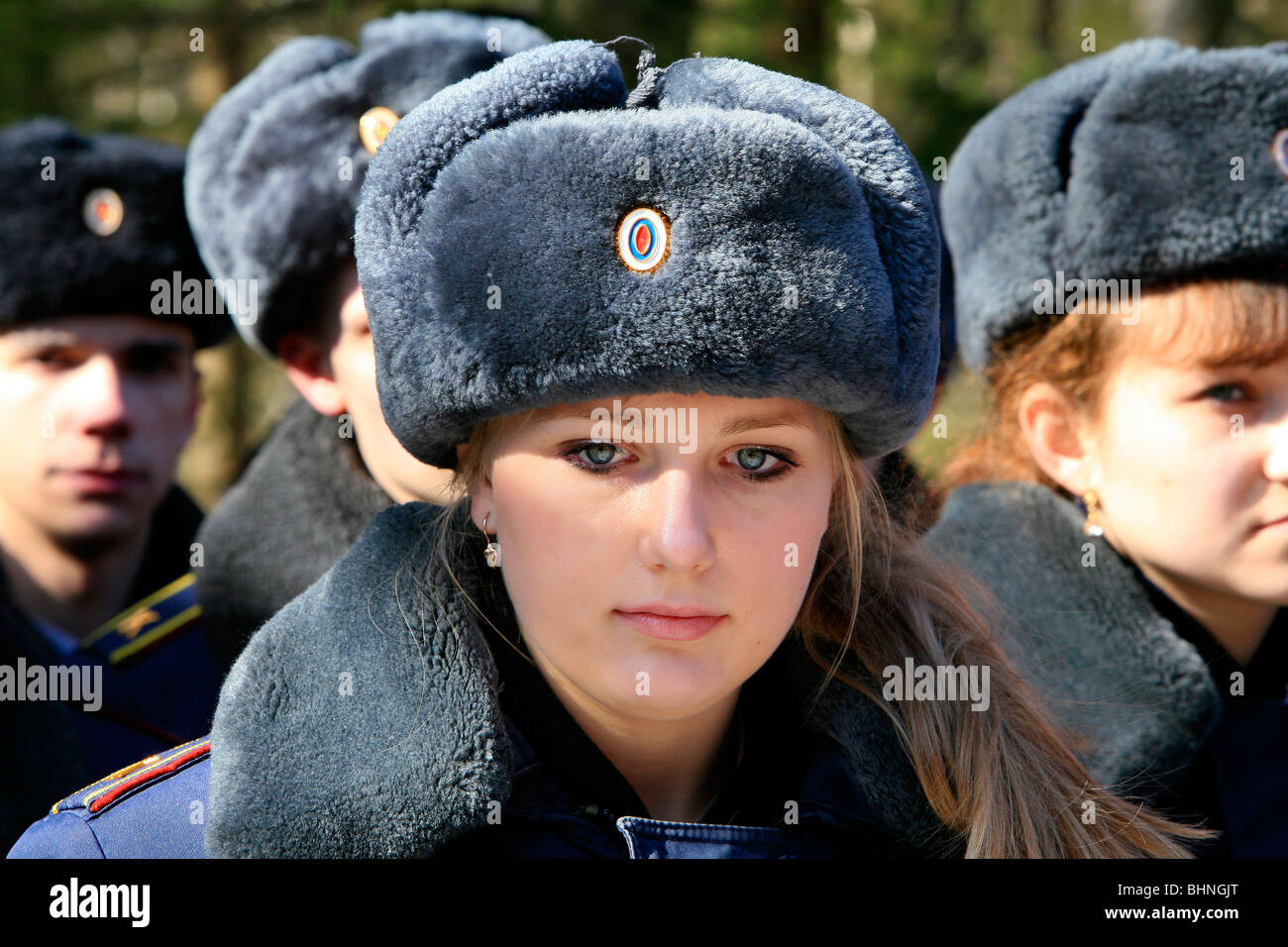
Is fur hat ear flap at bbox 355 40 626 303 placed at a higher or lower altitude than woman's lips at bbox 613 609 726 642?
higher

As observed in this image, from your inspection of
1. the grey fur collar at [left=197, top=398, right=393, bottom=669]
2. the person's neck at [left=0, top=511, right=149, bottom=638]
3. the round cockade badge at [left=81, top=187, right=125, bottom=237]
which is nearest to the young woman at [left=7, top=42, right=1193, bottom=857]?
the grey fur collar at [left=197, top=398, right=393, bottom=669]

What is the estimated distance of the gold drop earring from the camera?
2795 mm

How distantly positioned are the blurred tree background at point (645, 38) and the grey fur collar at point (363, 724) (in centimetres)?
277

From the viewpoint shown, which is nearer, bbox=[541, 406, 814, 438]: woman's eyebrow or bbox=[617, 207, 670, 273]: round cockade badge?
bbox=[617, 207, 670, 273]: round cockade badge

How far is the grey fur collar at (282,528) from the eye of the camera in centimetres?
303

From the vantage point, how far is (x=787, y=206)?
175 centimetres

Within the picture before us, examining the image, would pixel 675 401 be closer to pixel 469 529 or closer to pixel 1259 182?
pixel 469 529

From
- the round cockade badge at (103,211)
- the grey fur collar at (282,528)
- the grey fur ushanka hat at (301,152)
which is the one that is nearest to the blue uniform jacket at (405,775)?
the grey fur collar at (282,528)

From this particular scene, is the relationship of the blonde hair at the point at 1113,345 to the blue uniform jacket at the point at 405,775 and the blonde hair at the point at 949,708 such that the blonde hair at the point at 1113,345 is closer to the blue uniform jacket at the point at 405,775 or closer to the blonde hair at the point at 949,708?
the blonde hair at the point at 949,708

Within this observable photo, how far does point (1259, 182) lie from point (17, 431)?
9.62ft

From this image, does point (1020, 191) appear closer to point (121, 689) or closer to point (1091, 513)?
point (1091, 513)

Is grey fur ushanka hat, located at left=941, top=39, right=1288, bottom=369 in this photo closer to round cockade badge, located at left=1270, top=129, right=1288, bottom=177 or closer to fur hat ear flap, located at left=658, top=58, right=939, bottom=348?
round cockade badge, located at left=1270, top=129, right=1288, bottom=177

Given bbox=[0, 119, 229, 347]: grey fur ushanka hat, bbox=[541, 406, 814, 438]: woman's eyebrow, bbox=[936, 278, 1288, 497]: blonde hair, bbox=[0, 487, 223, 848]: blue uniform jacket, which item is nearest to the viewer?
Result: bbox=[541, 406, 814, 438]: woman's eyebrow

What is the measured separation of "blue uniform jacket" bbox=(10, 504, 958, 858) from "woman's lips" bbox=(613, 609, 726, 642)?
23cm
